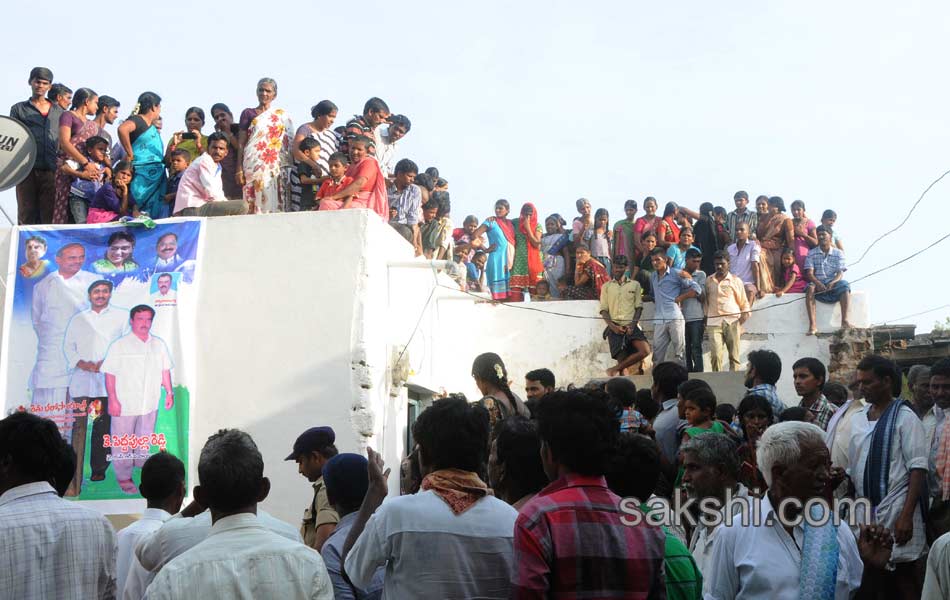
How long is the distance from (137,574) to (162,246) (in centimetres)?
749

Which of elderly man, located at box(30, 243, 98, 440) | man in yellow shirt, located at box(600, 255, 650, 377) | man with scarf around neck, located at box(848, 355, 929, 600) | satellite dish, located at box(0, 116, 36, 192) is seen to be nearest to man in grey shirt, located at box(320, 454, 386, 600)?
man with scarf around neck, located at box(848, 355, 929, 600)

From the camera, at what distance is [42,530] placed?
3807mm

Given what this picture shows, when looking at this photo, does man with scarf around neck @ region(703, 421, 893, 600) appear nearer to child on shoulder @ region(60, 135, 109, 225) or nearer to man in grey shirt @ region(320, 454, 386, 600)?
man in grey shirt @ region(320, 454, 386, 600)

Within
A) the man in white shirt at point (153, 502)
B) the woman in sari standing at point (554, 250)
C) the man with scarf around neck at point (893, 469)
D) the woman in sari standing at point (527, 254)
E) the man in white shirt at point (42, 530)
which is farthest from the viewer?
the woman in sari standing at point (527, 254)

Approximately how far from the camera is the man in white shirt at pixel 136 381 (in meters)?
11.0

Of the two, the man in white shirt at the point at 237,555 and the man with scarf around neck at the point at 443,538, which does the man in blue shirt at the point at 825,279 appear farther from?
the man in white shirt at the point at 237,555

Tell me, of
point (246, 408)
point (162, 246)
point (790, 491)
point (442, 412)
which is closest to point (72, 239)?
point (162, 246)

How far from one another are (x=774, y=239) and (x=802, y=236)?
0.38m

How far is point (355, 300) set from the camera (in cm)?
1135

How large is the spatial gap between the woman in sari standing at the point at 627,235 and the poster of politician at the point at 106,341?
18.6 ft

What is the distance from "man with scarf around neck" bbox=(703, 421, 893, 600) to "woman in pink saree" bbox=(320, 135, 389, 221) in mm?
8341

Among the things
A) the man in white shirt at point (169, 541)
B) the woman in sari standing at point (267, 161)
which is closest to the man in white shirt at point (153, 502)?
the man in white shirt at point (169, 541)

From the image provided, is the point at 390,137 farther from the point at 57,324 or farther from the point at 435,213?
the point at 57,324

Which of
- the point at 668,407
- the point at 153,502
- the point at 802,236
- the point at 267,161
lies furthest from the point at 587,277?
the point at 153,502
